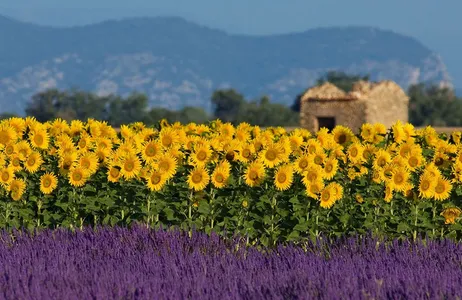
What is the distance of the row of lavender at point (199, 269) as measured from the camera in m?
3.72

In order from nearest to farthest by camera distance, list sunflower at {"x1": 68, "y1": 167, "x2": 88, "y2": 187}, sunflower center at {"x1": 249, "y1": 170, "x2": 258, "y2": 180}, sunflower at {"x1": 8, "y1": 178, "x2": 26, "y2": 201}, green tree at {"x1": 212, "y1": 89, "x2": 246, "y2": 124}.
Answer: sunflower center at {"x1": 249, "y1": 170, "x2": 258, "y2": 180}, sunflower at {"x1": 68, "y1": 167, "x2": 88, "y2": 187}, sunflower at {"x1": 8, "y1": 178, "x2": 26, "y2": 201}, green tree at {"x1": 212, "y1": 89, "x2": 246, "y2": 124}

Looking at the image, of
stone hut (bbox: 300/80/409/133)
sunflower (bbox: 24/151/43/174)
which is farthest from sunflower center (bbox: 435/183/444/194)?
stone hut (bbox: 300/80/409/133)

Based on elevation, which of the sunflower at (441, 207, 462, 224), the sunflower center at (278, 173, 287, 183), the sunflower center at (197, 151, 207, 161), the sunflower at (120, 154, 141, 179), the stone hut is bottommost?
the sunflower at (441, 207, 462, 224)

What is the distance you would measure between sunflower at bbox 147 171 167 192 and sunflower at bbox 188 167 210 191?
238mm

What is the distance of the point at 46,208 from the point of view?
27.7ft

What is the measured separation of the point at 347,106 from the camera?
29781 millimetres

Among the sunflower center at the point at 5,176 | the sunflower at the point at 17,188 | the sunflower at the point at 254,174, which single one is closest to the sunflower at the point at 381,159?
the sunflower at the point at 254,174

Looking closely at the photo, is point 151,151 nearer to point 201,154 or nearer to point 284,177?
point 201,154

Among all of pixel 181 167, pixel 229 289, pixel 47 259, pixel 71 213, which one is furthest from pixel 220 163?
pixel 229 289

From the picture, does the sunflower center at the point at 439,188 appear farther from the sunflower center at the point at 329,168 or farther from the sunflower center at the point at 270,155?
the sunflower center at the point at 270,155

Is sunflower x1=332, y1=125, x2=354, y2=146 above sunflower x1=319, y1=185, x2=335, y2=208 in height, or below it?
above

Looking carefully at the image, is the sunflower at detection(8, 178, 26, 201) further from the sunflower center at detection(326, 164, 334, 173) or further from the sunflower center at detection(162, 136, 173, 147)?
the sunflower center at detection(326, 164, 334, 173)

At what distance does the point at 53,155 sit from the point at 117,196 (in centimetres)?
93

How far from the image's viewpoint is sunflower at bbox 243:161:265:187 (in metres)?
7.49
